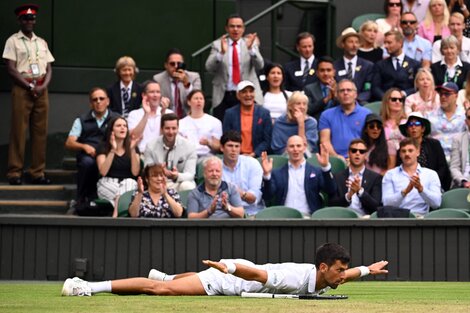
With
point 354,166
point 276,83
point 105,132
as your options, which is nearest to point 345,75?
point 276,83

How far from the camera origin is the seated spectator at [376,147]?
16.1 meters

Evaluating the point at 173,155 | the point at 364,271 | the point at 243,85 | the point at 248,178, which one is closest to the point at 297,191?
the point at 248,178

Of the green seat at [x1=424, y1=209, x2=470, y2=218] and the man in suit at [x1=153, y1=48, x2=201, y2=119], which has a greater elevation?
the man in suit at [x1=153, y1=48, x2=201, y2=119]

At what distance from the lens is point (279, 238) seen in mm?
14781

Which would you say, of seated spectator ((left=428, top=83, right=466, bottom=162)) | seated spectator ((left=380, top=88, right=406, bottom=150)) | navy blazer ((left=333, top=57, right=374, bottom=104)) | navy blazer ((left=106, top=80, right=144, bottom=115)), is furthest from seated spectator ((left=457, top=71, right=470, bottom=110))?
navy blazer ((left=106, top=80, right=144, bottom=115))

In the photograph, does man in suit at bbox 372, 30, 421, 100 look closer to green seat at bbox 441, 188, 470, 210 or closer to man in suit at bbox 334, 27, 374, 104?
man in suit at bbox 334, 27, 374, 104

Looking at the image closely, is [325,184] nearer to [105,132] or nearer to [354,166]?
[354,166]

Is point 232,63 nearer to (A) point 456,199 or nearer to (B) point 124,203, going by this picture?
(B) point 124,203

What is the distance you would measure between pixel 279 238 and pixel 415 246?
61.6 inches

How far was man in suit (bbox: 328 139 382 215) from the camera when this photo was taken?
15492mm

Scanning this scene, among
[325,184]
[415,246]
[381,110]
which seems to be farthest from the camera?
[381,110]

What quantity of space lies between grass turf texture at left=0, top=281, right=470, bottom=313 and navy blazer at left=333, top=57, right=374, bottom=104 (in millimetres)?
5984

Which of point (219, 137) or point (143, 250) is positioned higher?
point (219, 137)

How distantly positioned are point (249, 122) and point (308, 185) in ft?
5.05
